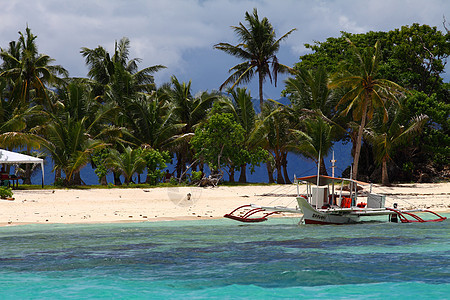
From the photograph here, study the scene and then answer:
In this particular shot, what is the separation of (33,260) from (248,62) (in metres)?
33.2

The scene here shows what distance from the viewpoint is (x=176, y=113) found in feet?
137

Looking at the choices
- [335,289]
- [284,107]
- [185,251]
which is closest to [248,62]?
[284,107]

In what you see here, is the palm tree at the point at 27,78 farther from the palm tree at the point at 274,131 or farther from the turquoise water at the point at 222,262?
the turquoise water at the point at 222,262

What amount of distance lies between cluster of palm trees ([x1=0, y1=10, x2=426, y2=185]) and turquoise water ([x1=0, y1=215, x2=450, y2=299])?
14.1 metres

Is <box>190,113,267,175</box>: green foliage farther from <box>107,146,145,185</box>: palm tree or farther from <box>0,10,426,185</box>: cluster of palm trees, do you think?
<box>107,146,145,185</box>: palm tree

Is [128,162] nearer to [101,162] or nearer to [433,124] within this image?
[101,162]

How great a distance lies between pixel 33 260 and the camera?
42.3ft

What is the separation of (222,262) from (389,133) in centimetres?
2615

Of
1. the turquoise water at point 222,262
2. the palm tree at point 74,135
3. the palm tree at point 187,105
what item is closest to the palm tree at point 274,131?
the palm tree at point 187,105

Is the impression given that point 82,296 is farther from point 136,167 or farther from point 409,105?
point 409,105

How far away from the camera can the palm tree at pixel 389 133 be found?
117 feet

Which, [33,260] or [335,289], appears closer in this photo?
[335,289]

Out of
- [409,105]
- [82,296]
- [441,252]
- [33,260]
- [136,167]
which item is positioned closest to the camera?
[82,296]

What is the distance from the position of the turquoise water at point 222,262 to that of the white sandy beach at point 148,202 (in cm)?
205
